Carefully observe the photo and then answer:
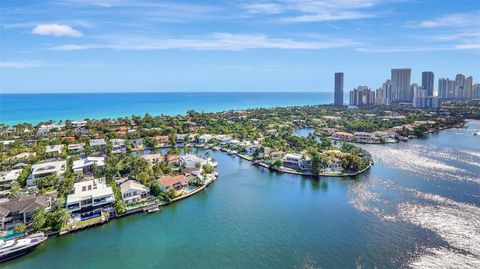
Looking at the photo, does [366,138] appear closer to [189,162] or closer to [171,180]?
[189,162]

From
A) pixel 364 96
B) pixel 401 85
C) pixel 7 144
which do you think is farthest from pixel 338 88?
pixel 7 144

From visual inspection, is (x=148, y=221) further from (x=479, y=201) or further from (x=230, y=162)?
(x=479, y=201)

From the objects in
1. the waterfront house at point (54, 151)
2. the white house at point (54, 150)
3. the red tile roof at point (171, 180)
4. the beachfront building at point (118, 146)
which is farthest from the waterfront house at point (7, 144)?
the red tile roof at point (171, 180)

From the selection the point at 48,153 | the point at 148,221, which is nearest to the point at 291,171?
the point at 148,221

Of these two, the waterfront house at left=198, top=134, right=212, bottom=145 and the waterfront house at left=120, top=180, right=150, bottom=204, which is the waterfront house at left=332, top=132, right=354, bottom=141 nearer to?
the waterfront house at left=198, top=134, right=212, bottom=145

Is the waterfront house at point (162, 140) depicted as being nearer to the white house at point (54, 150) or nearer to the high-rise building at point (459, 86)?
the white house at point (54, 150)

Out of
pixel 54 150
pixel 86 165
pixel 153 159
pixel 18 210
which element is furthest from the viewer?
pixel 54 150
